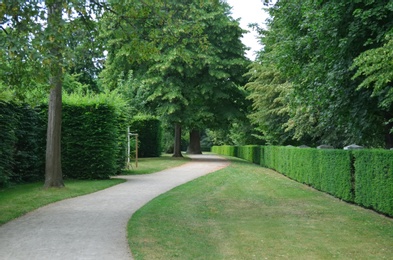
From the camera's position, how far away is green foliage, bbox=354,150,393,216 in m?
10.6

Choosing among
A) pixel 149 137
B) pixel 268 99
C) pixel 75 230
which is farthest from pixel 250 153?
pixel 75 230

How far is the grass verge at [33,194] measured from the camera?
10.3 meters

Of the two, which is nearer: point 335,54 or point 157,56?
point 335,54

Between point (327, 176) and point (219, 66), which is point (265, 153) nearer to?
point (219, 66)

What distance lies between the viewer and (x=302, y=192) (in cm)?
1548

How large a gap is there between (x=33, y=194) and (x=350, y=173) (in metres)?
9.58

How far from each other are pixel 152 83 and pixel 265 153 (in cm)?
941

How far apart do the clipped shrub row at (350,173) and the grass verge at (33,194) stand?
7.81 metres

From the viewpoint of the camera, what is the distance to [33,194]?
43.0 feet

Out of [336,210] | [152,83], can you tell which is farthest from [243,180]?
[152,83]

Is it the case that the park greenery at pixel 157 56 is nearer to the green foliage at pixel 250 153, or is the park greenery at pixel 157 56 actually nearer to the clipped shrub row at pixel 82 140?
the clipped shrub row at pixel 82 140

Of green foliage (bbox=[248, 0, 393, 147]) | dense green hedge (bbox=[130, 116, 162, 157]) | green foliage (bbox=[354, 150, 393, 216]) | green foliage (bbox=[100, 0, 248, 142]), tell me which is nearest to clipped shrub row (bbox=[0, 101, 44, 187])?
green foliage (bbox=[248, 0, 393, 147])

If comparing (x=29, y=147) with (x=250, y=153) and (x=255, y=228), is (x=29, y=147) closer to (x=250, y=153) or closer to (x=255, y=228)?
(x=255, y=228)

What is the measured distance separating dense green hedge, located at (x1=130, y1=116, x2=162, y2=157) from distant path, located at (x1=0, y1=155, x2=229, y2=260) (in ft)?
73.2
